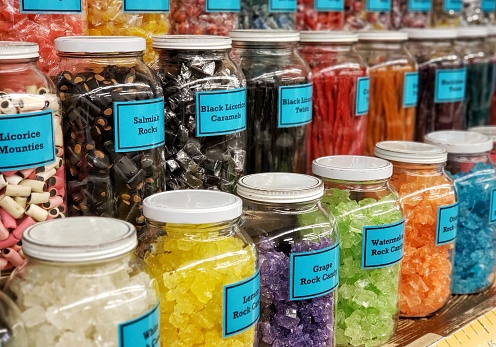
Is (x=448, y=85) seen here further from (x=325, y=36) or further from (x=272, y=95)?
(x=272, y=95)

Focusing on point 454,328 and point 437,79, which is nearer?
point 454,328

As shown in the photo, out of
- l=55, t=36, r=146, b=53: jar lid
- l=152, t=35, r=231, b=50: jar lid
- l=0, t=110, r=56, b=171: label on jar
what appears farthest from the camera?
l=152, t=35, r=231, b=50: jar lid

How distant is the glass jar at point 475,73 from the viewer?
6.52 feet

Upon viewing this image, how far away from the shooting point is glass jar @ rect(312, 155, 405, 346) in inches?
48.5

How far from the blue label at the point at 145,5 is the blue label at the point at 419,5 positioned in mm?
972

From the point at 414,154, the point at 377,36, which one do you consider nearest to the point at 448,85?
the point at 377,36

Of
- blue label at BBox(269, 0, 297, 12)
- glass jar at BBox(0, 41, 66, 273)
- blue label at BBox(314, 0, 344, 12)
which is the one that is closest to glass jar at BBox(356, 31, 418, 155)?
blue label at BBox(314, 0, 344, 12)

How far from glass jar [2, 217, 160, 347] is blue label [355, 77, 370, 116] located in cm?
86

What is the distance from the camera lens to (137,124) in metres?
1.10

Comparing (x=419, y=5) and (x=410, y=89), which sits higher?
(x=419, y=5)

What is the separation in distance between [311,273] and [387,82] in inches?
31.8

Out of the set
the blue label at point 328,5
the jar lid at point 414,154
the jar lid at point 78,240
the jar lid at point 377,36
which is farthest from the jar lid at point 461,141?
the jar lid at point 78,240

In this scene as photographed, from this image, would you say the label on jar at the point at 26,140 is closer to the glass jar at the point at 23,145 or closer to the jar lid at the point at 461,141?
the glass jar at the point at 23,145

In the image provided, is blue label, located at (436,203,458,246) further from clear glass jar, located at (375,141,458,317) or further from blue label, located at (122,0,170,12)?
blue label, located at (122,0,170,12)
